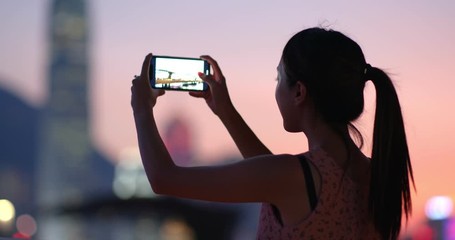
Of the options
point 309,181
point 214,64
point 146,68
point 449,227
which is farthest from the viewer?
point 449,227

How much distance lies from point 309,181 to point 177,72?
0.28 m

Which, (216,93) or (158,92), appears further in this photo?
(216,93)

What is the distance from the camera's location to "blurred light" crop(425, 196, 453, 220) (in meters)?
22.1

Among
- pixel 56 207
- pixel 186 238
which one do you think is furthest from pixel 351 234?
pixel 56 207

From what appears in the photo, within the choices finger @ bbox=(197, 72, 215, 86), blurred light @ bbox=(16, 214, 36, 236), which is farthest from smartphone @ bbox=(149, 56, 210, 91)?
blurred light @ bbox=(16, 214, 36, 236)

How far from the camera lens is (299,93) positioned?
1.23 meters

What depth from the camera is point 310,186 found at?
1201 mm

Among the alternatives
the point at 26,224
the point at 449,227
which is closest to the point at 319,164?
the point at 449,227

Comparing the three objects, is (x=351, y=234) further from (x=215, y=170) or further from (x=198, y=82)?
(x=198, y=82)

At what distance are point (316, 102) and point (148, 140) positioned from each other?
0.65ft

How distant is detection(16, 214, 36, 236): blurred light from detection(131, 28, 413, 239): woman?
43222 millimetres

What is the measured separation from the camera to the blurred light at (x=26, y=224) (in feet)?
146

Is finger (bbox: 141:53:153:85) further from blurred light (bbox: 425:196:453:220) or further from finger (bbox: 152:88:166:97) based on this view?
blurred light (bbox: 425:196:453:220)

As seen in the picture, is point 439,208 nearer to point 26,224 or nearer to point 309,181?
point 309,181
